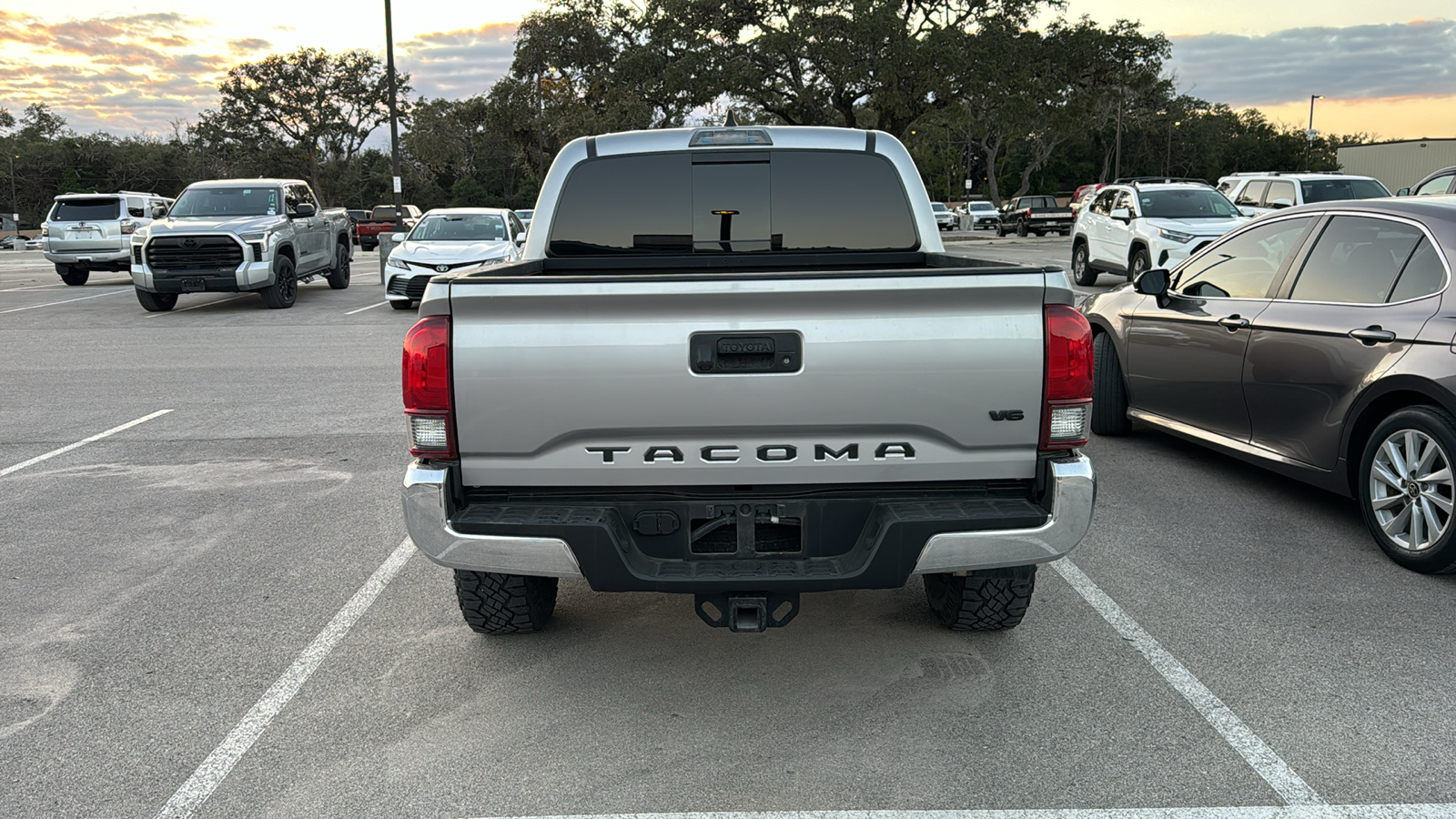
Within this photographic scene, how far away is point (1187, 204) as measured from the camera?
17.2 metres

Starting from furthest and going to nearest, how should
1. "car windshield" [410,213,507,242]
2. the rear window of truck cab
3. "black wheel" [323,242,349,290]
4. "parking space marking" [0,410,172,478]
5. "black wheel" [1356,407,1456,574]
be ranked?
"black wheel" [323,242,349,290], "car windshield" [410,213,507,242], "parking space marking" [0,410,172,478], the rear window of truck cab, "black wheel" [1356,407,1456,574]

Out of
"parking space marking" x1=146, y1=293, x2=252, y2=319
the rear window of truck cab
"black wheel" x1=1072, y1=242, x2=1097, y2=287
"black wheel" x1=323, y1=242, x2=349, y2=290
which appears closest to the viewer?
the rear window of truck cab

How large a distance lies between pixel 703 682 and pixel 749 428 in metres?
1.07

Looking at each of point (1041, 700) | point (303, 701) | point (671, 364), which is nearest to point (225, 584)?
point (303, 701)

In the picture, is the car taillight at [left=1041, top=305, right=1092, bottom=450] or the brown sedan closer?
the car taillight at [left=1041, top=305, right=1092, bottom=450]

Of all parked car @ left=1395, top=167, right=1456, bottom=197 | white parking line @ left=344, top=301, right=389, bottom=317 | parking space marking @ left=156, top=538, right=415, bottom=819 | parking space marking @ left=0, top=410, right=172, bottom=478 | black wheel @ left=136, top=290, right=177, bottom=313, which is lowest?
parking space marking @ left=156, top=538, right=415, bottom=819

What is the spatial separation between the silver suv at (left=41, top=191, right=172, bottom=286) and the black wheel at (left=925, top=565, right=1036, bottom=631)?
2287cm

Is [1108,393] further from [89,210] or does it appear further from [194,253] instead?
[89,210]

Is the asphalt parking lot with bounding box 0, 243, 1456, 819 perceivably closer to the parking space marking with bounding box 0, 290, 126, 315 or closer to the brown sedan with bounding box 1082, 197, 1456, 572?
the brown sedan with bounding box 1082, 197, 1456, 572

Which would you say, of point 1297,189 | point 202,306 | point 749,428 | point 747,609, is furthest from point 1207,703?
point 202,306

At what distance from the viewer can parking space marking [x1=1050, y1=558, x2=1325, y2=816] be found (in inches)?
124

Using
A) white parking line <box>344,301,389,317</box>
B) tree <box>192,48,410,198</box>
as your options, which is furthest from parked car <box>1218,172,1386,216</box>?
tree <box>192,48,410,198</box>

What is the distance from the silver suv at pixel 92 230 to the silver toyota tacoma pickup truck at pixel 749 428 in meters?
22.6

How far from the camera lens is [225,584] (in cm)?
501
